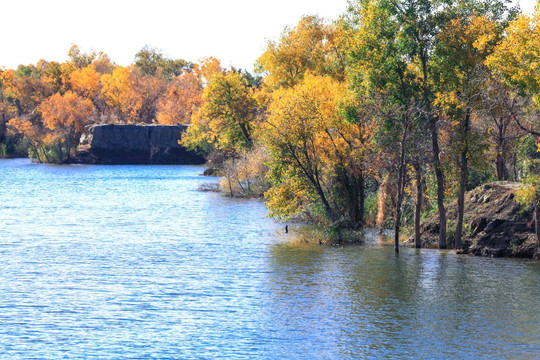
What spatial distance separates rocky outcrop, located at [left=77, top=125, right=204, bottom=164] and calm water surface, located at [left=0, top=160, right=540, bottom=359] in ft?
242

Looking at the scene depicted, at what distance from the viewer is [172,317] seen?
22.2m

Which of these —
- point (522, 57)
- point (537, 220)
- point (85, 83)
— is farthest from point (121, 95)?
point (522, 57)

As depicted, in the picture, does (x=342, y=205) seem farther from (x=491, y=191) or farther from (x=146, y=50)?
(x=146, y=50)

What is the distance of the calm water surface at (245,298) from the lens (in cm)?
1936

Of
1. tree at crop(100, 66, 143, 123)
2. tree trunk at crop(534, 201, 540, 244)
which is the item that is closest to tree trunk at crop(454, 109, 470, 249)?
tree trunk at crop(534, 201, 540, 244)

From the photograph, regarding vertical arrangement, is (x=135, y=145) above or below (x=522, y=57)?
above

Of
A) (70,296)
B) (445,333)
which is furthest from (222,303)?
(445,333)

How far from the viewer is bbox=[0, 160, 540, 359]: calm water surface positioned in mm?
19359

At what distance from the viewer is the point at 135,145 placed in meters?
118

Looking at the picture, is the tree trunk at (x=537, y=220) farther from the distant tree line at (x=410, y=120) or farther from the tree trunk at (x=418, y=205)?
the tree trunk at (x=418, y=205)

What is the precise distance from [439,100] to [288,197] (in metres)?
10.5

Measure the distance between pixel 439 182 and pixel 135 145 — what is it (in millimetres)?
91087

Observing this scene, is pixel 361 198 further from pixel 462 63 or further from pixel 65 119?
pixel 65 119

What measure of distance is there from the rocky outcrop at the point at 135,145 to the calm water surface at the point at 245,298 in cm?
7370
